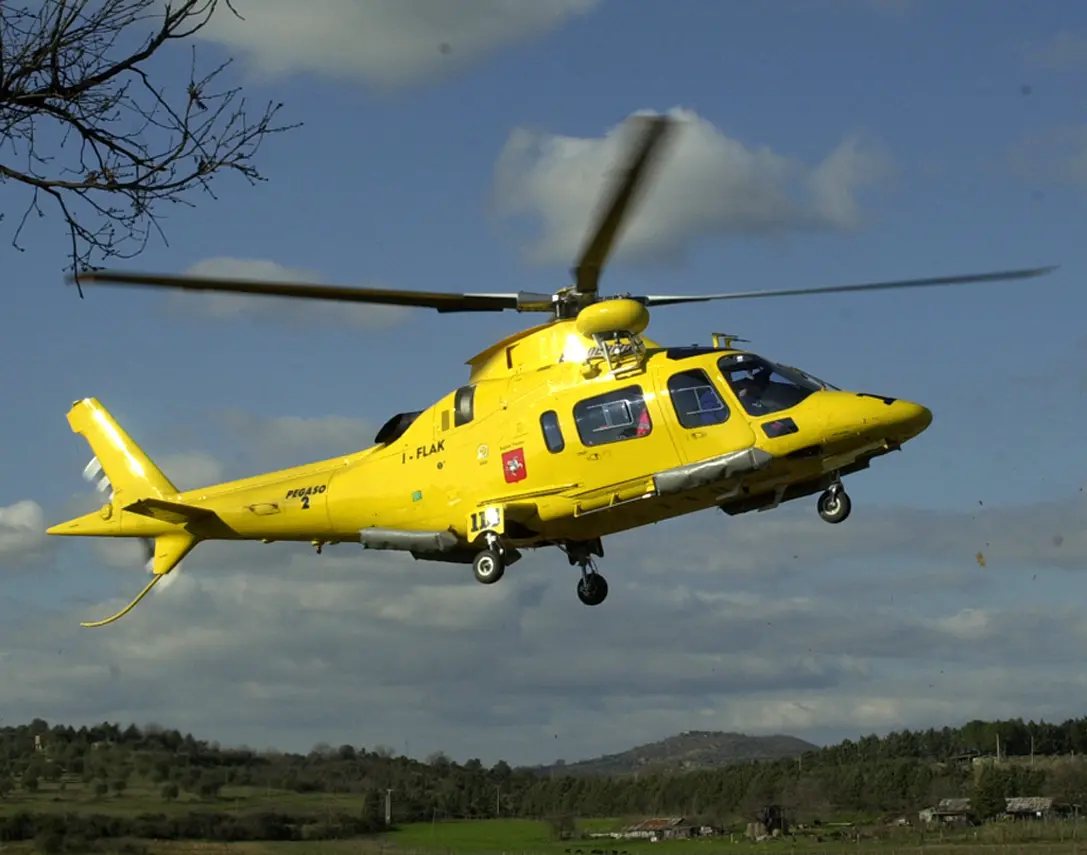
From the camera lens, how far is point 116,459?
27750 mm

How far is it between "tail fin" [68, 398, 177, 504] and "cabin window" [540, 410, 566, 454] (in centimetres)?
836

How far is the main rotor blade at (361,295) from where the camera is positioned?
1922cm

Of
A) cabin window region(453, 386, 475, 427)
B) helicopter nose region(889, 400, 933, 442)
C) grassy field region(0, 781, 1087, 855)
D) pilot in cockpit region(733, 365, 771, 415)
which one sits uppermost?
cabin window region(453, 386, 475, 427)

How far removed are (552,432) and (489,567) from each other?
2195 millimetres

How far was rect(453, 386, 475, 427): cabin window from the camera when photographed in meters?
22.8

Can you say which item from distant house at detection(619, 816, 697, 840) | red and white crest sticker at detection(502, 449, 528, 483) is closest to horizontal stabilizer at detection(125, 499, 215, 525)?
red and white crest sticker at detection(502, 449, 528, 483)

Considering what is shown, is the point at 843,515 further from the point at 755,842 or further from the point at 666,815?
the point at 755,842

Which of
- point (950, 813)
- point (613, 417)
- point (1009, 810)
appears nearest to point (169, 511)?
point (613, 417)

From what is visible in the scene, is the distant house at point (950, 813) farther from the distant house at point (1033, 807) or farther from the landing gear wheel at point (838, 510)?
the landing gear wheel at point (838, 510)

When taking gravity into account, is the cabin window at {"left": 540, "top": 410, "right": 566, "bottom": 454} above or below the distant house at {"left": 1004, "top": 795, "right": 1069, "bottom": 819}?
above

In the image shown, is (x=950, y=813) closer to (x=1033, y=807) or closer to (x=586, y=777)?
(x=1033, y=807)

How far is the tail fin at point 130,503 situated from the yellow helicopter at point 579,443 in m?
0.48

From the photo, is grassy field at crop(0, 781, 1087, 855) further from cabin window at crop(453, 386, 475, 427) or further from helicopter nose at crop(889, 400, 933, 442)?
helicopter nose at crop(889, 400, 933, 442)

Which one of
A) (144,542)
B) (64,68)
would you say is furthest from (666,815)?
(64,68)
